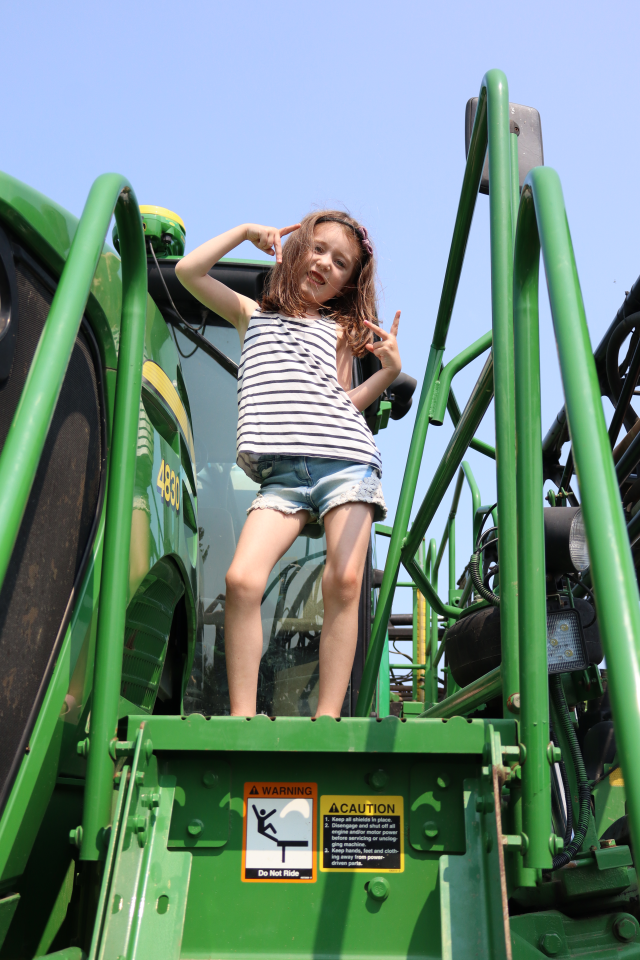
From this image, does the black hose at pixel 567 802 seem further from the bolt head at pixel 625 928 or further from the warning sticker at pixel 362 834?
the warning sticker at pixel 362 834

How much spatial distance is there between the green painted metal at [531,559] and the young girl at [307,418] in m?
0.48

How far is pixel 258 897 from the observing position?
4.19ft

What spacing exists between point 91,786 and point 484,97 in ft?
5.20

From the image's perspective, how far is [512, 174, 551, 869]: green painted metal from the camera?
1209mm

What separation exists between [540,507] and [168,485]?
91cm

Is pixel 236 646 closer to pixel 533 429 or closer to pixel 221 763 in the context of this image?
pixel 221 763

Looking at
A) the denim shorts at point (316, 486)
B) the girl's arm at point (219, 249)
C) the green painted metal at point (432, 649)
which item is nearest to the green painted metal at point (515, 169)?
the girl's arm at point (219, 249)

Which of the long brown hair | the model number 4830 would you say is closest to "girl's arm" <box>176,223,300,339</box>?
the long brown hair

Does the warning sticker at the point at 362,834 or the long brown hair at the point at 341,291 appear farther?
the long brown hair at the point at 341,291

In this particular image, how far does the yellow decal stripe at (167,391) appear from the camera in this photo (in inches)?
72.7

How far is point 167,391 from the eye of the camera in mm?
1988

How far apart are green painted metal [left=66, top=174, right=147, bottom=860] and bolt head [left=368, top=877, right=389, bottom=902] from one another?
399 millimetres

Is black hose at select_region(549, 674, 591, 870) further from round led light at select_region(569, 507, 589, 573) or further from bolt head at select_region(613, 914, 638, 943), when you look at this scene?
round led light at select_region(569, 507, 589, 573)

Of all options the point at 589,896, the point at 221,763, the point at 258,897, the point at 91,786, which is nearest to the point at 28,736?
the point at 91,786
